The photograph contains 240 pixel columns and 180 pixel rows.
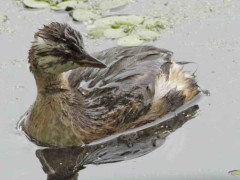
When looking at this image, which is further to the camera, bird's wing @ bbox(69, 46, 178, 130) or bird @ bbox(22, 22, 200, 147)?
bird's wing @ bbox(69, 46, 178, 130)

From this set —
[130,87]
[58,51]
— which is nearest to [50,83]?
[58,51]

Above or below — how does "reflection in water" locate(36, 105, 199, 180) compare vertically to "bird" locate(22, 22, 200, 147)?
below

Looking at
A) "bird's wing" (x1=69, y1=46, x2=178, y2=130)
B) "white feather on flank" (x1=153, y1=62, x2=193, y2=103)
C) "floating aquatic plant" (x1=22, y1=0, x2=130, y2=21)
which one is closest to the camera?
"bird's wing" (x1=69, y1=46, x2=178, y2=130)

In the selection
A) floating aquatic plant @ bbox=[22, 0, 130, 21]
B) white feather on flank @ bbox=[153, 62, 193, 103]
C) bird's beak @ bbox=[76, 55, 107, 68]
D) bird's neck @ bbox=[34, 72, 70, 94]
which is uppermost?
floating aquatic plant @ bbox=[22, 0, 130, 21]

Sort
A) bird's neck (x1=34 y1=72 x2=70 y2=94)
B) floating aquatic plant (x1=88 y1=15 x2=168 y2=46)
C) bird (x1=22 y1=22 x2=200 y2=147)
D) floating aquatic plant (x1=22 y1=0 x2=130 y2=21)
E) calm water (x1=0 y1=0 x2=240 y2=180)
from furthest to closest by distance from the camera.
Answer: floating aquatic plant (x1=22 y1=0 x2=130 y2=21)
floating aquatic plant (x1=88 y1=15 x2=168 y2=46)
bird's neck (x1=34 y1=72 x2=70 y2=94)
bird (x1=22 y1=22 x2=200 y2=147)
calm water (x1=0 y1=0 x2=240 y2=180)

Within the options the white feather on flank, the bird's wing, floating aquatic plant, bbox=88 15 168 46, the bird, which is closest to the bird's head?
the bird

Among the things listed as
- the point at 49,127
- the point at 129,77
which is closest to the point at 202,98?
the point at 129,77

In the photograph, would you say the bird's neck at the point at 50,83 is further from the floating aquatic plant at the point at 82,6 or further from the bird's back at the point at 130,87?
the floating aquatic plant at the point at 82,6

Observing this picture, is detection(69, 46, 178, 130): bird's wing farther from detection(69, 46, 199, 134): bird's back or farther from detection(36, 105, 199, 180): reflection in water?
detection(36, 105, 199, 180): reflection in water
